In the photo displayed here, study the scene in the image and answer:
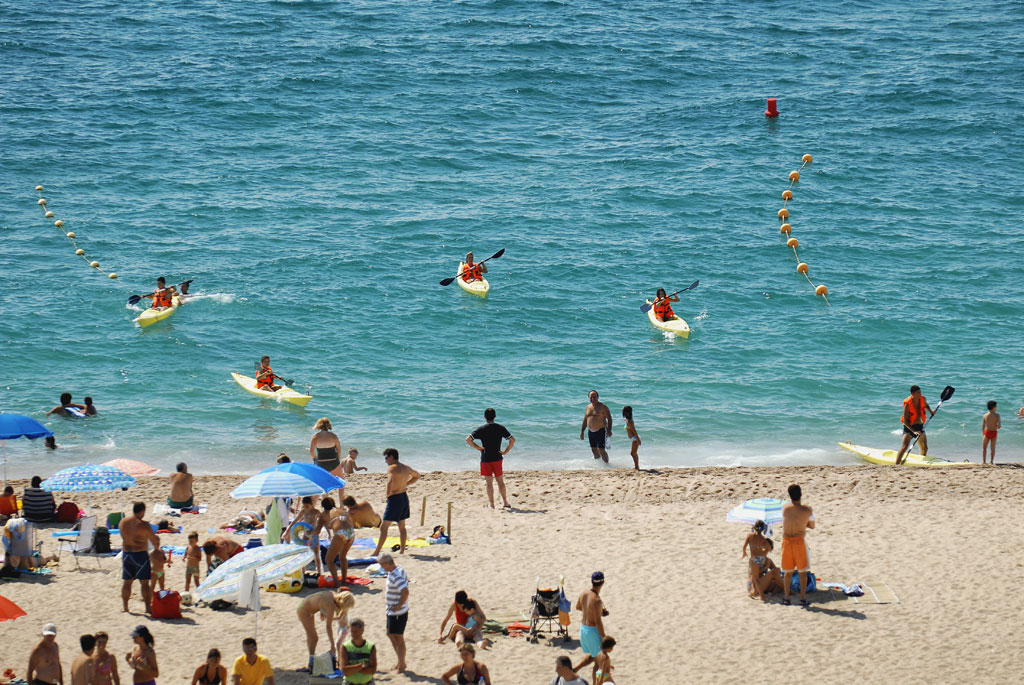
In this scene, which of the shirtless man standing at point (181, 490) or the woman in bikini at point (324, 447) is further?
the shirtless man standing at point (181, 490)

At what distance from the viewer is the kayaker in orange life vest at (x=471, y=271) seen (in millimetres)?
26406

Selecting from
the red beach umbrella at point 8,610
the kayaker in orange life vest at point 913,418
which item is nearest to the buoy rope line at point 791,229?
the kayaker in orange life vest at point 913,418

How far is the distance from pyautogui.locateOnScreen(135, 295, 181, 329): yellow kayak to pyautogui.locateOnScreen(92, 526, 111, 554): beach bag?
1187 cm

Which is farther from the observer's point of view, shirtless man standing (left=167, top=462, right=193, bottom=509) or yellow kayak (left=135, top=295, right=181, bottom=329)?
yellow kayak (left=135, top=295, right=181, bottom=329)

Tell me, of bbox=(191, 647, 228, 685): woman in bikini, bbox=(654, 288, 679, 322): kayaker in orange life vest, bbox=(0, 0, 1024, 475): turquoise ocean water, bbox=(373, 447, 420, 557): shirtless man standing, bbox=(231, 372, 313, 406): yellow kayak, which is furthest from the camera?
bbox=(654, 288, 679, 322): kayaker in orange life vest

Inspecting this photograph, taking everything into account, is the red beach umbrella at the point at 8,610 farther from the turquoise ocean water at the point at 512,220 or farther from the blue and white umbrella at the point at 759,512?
the turquoise ocean water at the point at 512,220

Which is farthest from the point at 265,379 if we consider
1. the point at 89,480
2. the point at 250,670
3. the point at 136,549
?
the point at 250,670

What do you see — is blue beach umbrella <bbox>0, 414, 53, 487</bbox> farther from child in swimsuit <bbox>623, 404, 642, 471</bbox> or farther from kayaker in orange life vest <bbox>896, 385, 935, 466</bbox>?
kayaker in orange life vest <bbox>896, 385, 935, 466</bbox>

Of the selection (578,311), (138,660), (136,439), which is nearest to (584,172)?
(578,311)

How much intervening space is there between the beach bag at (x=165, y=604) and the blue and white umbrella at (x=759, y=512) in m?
5.99

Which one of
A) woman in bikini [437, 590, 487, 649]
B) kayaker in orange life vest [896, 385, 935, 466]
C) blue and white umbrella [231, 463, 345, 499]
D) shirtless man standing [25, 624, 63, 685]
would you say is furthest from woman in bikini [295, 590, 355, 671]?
kayaker in orange life vest [896, 385, 935, 466]

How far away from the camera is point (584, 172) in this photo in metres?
32.2

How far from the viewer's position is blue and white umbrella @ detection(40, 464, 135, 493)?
41.4 feet

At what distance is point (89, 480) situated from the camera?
41.9 ft
